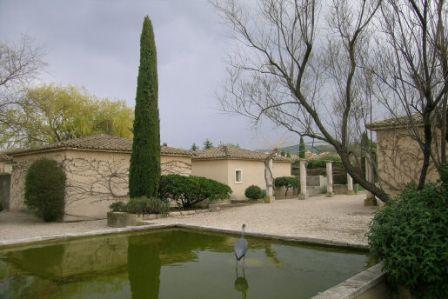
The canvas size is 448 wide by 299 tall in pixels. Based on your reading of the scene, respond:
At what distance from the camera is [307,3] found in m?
7.31

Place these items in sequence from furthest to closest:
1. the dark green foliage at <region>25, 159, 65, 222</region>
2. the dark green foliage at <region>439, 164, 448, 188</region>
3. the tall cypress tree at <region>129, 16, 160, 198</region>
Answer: the tall cypress tree at <region>129, 16, 160, 198</region>, the dark green foliage at <region>25, 159, 65, 222</region>, the dark green foliage at <region>439, 164, 448, 188</region>

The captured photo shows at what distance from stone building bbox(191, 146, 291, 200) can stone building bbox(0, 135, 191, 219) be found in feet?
21.7

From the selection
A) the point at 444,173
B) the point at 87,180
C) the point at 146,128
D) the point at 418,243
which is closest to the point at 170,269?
the point at 418,243

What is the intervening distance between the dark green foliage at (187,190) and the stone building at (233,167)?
5.80 meters

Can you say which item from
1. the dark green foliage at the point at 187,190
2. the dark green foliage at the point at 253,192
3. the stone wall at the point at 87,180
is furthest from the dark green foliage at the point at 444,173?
the dark green foliage at the point at 253,192

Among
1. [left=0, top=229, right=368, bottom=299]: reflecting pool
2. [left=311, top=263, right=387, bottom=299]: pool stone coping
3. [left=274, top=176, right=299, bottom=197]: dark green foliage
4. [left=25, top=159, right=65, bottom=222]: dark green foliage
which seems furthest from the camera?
[left=274, top=176, right=299, bottom=197]: dark green foliage

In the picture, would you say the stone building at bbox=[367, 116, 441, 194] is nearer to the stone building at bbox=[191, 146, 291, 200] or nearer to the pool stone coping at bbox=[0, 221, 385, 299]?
the pool stone coping at bbox=[0, 221, 385, 299]

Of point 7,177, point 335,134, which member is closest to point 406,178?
point 335,134

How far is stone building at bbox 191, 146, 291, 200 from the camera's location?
2495 cm

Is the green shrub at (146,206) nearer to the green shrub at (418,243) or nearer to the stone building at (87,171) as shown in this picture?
the stone building at (87,171)

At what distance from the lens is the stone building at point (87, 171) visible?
1608 centimetres

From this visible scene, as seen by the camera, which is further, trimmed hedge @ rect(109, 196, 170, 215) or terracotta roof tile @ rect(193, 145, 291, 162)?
terracotta roof tile @ rect(193, 145, 291, 162)

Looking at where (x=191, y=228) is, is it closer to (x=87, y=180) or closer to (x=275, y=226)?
(x=275, y=226)

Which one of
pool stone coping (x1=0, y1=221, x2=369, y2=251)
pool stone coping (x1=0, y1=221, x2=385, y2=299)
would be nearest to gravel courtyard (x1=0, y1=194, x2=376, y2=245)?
pool stone coping (x1=0, y1=221, x2=369, y2=251)
